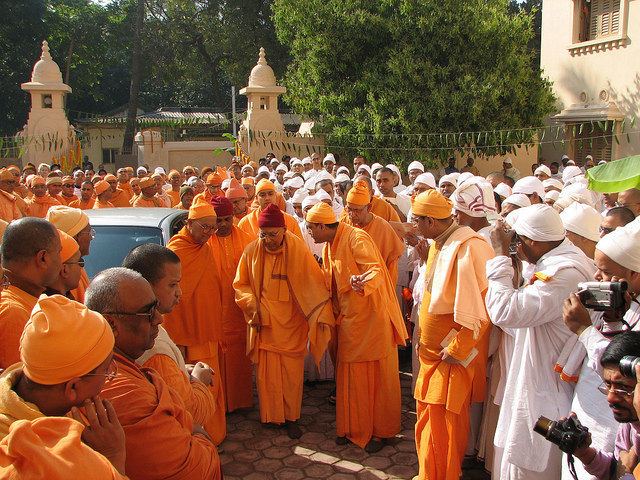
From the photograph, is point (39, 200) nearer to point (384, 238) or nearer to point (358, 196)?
point (358, 196)

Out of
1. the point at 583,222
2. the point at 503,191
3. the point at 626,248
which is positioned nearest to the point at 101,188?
the point at 503,191

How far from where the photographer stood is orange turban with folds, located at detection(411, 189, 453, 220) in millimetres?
4203

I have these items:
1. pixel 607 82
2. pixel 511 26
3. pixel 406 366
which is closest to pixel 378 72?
pixel 511 26

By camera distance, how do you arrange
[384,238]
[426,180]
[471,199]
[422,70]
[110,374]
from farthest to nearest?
[422,70]
[426,180]
[384,238]
[471,199]
[110,374]

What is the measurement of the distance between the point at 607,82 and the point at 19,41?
25.0 m

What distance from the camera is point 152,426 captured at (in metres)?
2.31

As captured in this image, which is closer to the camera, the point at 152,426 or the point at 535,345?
the point at 152,426

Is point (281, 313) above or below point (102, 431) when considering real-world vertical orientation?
below

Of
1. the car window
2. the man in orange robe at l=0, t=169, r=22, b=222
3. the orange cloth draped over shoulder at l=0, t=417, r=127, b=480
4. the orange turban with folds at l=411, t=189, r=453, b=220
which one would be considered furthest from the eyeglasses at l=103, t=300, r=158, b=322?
the man in orange robe at l=0, t=169, r=22, b=222

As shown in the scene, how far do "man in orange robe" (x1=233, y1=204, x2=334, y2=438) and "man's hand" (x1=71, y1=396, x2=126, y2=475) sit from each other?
3046 mm

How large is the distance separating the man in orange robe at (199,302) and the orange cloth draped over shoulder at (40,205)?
456 cm

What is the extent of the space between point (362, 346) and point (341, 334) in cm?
21

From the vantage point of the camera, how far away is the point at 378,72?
16.9 meters

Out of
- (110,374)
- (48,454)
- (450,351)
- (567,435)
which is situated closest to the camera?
(48,454)
